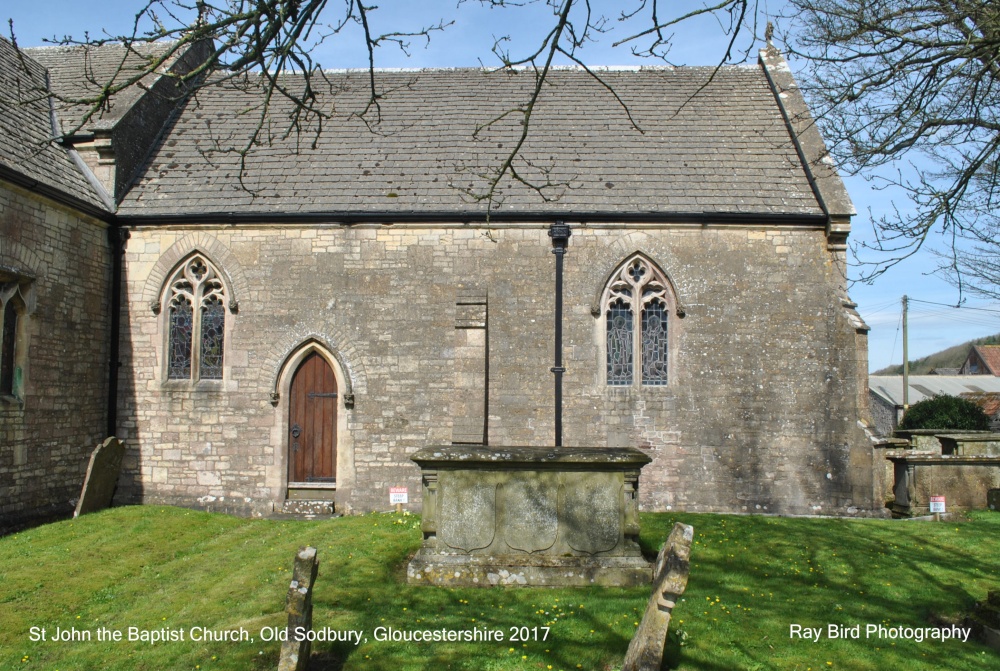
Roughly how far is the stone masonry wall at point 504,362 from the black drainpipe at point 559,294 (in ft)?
0.49

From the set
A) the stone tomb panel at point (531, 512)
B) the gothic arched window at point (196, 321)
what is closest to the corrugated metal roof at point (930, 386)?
the gothic arched window at point (196, 321)

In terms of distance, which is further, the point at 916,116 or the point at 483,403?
the point at 483,403

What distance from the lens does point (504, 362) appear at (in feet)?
41.1

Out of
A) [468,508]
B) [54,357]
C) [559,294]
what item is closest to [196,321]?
[54,357]

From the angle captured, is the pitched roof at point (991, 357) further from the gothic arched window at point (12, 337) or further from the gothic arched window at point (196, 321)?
the gothic arched window at point (12, 337)

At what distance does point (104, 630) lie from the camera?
663 cm

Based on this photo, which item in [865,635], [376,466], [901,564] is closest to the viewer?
[865,635]

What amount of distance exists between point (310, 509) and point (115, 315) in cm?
506

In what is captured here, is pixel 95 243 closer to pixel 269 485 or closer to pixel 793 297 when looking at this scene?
pixel 269 485

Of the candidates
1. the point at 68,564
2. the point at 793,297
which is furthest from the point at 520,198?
the point at 68,564

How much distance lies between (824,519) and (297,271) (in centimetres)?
992

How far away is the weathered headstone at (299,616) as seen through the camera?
5.29 metres

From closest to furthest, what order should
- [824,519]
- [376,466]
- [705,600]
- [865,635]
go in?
[865,635], [705,600], [824,519], [376,466]

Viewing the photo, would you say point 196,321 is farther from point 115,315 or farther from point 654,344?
point 654,344
